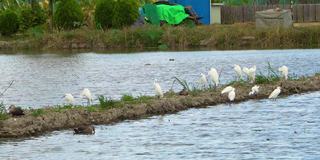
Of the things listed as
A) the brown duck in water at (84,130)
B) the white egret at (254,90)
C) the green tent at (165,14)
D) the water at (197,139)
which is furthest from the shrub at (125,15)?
the brown duck in water at (84,130)

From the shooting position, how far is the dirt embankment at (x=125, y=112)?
17406 mm

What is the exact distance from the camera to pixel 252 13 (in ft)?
201

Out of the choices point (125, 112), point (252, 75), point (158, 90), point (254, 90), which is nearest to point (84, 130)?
point (125, 112)

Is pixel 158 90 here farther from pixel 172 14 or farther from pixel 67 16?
pixel 67 16

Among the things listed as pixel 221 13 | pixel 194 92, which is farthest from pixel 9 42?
pixel 194 92

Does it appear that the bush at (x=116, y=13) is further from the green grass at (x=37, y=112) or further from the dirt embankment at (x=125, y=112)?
the green grass at (x=37, y=112)

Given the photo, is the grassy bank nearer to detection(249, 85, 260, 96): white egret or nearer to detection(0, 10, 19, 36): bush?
detection(0, 10, 19, 36): bush

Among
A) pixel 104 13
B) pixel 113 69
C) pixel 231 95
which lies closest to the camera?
pixel 231 95

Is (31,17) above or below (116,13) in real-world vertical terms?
below

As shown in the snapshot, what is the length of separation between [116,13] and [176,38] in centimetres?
578

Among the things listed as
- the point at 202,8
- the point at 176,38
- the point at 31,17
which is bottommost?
the point at 176,38

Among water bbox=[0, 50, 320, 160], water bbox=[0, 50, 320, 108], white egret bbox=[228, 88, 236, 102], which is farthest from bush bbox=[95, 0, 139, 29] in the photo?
white egret bbox=[228, 88, 236, 102]

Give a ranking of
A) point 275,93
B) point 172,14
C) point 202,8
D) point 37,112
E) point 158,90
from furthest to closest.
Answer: point 202,8 → point 172,14 → point 275,93 → point 158,90 → point 37,112

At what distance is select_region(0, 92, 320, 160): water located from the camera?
592 inches
